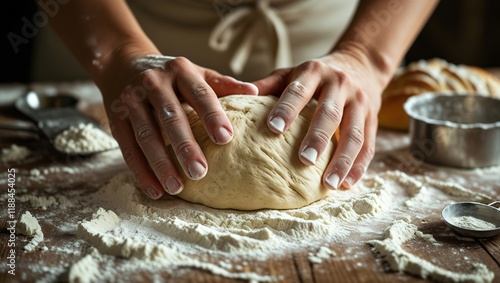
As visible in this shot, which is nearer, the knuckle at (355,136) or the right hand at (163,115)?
the right hand at (163,115)

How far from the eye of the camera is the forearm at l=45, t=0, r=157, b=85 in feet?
5.39

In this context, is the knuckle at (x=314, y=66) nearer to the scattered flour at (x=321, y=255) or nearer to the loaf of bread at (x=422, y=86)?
the scattered flour at (x=321, y=255)

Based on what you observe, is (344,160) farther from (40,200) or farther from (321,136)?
(40,200)

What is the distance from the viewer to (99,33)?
1702mm

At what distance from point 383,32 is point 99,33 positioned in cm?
88

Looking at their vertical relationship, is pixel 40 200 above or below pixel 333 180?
below

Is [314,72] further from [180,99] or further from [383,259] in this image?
[383,259]

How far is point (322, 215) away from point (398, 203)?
261 mm

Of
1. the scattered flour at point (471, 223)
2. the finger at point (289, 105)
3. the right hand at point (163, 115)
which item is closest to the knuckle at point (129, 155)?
the right hand at point (163, 115)

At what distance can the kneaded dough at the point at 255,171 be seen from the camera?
1.35m

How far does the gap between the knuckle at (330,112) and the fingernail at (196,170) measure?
1.07 ft

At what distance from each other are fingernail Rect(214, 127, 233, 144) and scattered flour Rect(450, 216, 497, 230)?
22.2 inches

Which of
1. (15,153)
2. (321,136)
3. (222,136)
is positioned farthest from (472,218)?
(15,153)

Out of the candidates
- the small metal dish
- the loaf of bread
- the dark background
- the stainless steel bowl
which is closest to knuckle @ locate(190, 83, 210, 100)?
the small metal dish
